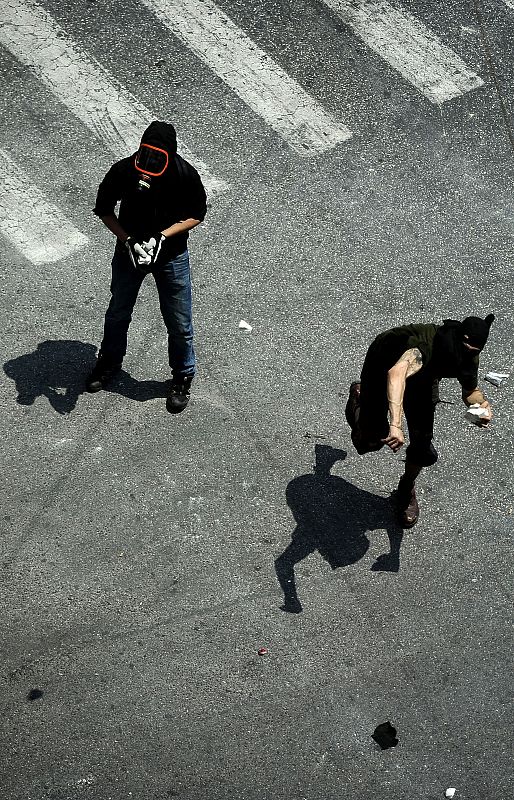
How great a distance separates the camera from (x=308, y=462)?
Answer: 721 centimetres

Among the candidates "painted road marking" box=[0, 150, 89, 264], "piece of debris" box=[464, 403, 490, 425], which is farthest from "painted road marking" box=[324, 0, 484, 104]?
"piece of debris" box=[464, 403, 490, 425]

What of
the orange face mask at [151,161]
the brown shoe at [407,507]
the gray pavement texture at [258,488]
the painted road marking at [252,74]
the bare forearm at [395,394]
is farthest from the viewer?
the painted road marking at [252,74]

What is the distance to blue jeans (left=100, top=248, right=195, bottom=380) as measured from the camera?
6.84 meters

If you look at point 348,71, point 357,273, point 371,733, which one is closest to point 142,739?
point 371,733

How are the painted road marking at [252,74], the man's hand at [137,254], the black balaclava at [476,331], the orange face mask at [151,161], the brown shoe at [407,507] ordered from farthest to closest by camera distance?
the painted road marking at [252,74] < the brown shoe at [407,507] < the man's hand at [137,254] < the orange face mask at [151,161] < the black balaclava at [476,331]

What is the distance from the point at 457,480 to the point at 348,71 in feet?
14.3

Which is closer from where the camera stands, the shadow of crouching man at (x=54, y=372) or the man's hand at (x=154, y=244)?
the man's hand at (x=154, y=244)

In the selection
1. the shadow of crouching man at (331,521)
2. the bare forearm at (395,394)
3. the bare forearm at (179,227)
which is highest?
the bare forearm at (395,394)

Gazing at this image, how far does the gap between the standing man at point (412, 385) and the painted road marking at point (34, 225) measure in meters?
2.73

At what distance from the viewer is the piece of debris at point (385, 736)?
6.07m

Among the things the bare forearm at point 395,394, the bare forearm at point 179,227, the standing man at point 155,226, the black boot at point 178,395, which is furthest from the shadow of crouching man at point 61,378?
the bare forearm at point 395,394

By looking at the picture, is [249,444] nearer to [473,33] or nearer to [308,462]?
[308,462]

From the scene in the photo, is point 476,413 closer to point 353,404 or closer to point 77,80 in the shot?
point 353,404

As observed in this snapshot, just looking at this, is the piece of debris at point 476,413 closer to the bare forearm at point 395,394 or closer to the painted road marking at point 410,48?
the bare forearm at point 395,394
